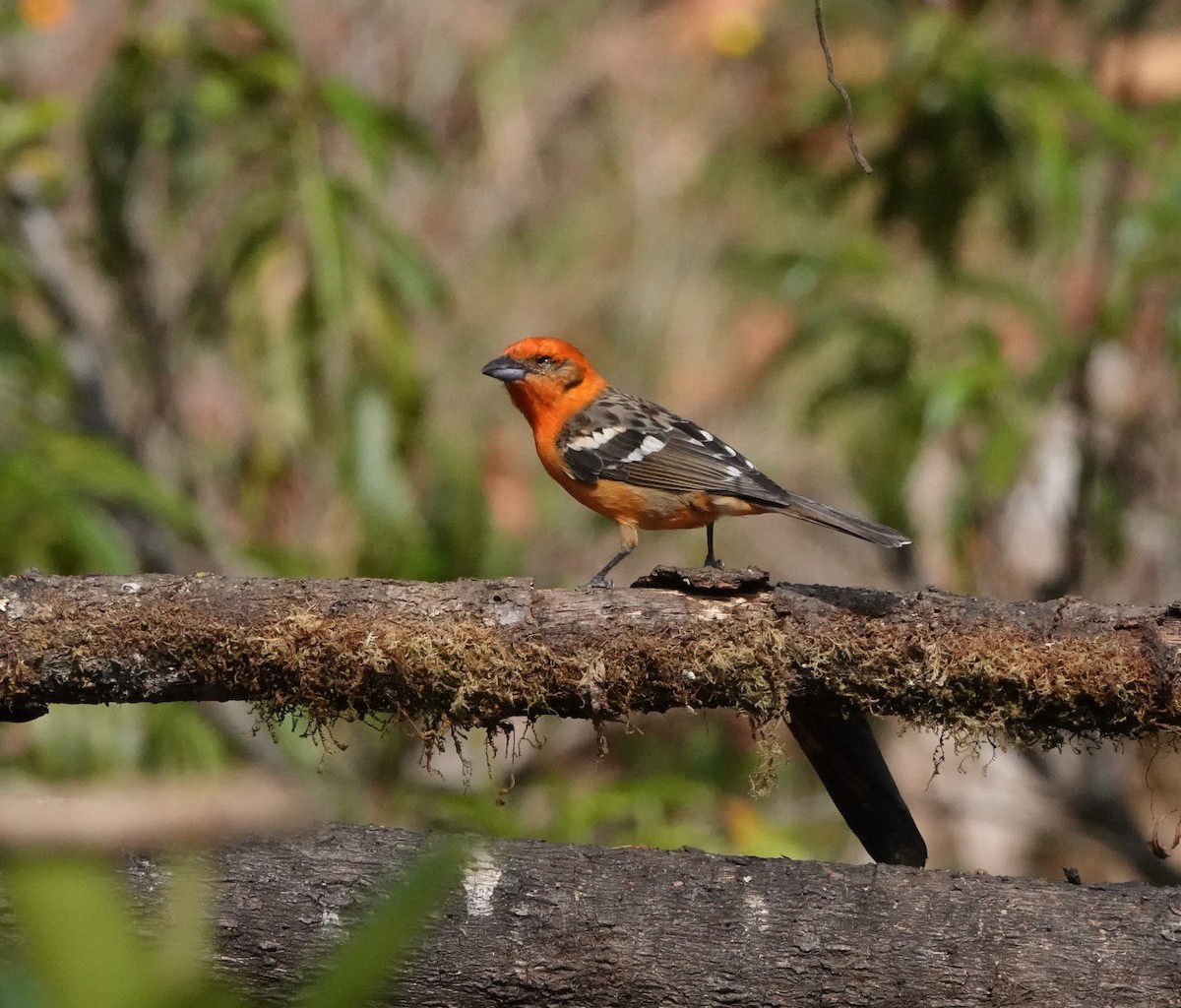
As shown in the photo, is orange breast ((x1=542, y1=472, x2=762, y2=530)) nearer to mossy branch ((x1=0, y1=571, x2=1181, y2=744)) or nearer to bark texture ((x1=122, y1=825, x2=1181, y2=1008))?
mossy branch ((x1=0, y1=571, x2=1181, y2=744))

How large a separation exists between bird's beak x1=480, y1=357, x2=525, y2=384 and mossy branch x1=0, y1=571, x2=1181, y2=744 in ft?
8.57

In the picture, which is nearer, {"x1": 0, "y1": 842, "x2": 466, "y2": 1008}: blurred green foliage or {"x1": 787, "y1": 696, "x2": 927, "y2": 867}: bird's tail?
{"x1": 0, "y1": 842, "x2": 466, "y2": 1008}: blurred green foliage

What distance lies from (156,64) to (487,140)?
6.04m

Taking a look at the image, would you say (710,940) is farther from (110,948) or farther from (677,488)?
(110,948)

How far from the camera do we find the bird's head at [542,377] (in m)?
6.29

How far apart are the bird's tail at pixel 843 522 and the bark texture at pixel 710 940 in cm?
146

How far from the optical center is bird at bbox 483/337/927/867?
421 centimetres

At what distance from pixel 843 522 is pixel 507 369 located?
2.00 meters

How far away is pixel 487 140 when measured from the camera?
1193cm

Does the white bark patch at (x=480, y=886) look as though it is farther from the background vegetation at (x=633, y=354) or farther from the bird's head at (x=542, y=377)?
the bird's head at (x=542, y=377)

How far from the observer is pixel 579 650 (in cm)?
368

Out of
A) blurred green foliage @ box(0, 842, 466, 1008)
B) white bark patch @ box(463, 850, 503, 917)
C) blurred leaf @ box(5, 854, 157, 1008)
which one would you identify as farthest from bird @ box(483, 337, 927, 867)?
blurred leaf @ box(5, 854, 157, 1008)

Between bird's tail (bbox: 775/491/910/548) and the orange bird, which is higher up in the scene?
the orange bird

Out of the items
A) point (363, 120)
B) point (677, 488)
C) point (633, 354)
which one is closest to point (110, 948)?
point (677, 488)
